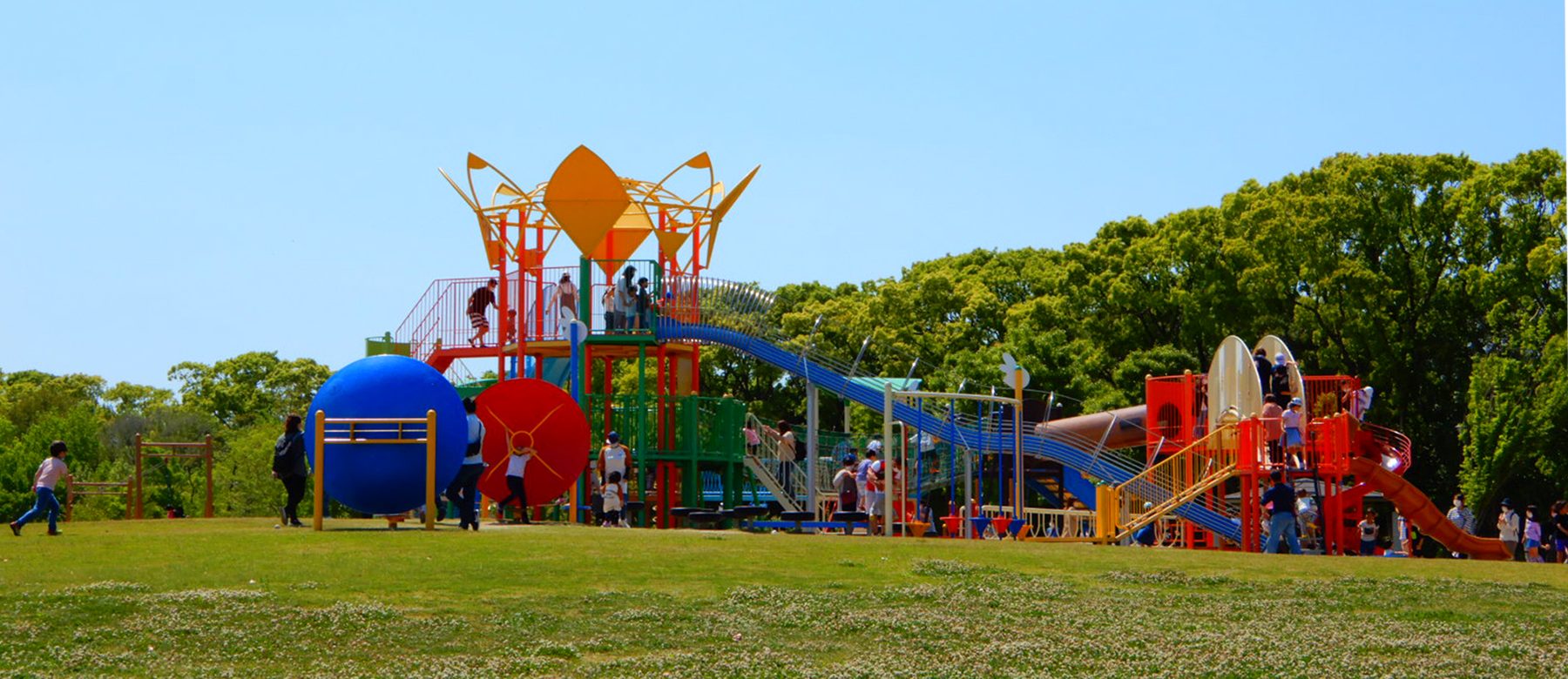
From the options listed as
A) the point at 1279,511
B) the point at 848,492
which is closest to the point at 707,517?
the point at 848,492

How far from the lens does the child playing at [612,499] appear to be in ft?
98.8

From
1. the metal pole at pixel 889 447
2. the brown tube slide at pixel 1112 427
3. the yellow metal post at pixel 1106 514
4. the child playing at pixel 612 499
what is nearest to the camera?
the metal pole at pixel 889 447

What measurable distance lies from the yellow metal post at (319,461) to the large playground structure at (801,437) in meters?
7.68

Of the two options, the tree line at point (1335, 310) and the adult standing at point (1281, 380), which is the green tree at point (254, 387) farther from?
the adult standing at point (1281, 380)

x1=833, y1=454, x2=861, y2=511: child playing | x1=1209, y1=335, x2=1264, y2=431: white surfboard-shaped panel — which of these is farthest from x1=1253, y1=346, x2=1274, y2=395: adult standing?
x1=833, y1=454, x2=861, y2=511: child playing

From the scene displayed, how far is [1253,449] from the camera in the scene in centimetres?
3181

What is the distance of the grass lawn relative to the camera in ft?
47.8

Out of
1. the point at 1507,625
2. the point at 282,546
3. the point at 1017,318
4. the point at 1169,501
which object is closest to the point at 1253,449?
the point at 1169,501

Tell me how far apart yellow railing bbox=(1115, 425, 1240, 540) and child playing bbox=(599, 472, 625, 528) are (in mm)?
8544

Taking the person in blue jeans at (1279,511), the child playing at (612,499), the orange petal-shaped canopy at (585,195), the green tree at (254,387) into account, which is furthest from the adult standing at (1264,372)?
the green tree at (254,387)

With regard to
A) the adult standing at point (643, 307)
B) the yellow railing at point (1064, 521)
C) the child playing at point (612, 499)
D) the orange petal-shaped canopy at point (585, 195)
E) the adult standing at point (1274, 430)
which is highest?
the orange petal-shaped canopy at point (585, 195)

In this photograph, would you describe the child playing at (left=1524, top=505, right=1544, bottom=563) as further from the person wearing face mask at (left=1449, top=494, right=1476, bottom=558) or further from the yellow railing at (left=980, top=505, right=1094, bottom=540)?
the yellow railing at (left=980, top=505, right=1094, bottom=540)

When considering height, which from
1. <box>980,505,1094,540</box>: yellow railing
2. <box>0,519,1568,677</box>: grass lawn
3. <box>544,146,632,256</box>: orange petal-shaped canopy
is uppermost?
<box>544,146,632,256</box>: orange petal-shaped canopy

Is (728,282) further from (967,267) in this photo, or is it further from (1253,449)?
(967,267)
